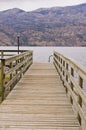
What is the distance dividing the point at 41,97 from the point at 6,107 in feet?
5.02

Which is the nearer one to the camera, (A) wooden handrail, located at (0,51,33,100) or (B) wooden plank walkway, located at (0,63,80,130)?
(B) wooden plank walkway, located at (0,63,80,130)

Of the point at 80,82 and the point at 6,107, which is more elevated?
the point at 80,82

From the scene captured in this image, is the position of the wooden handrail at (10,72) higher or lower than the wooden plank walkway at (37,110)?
higher

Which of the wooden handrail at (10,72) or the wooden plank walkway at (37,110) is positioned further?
the wooden handrail at (10,72)

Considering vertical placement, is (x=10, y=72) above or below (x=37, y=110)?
above

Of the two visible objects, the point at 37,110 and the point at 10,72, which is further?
the point at 10,72

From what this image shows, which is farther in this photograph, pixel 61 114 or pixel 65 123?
pixel 61 114

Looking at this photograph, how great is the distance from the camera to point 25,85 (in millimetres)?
11727

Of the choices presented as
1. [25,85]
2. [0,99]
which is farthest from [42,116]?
[25,85]

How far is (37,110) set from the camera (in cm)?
785

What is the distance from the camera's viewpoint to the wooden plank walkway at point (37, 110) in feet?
22.0

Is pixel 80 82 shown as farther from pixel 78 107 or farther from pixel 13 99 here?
pixel 13 99

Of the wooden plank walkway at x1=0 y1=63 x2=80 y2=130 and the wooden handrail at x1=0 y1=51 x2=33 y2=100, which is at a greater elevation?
the wooden handrail at x1=0 y1=51 x2=33 y2=100

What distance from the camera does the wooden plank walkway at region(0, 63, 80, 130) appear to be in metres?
6.70
